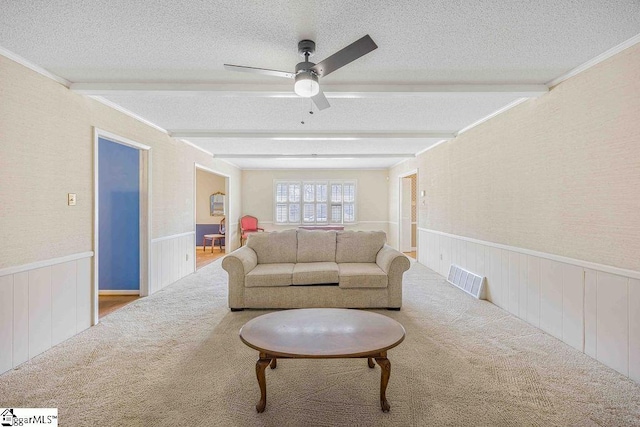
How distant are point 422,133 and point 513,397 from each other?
395 centimetres

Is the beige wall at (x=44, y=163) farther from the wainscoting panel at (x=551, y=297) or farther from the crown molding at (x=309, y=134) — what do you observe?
the wainscoting panel at (x=551, y=297)

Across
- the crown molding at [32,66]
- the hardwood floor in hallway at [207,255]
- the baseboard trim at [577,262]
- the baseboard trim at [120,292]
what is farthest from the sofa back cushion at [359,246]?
the crown molding at [32,66]

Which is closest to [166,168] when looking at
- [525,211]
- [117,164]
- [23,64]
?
[117,164]

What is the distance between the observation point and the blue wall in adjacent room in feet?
14.5

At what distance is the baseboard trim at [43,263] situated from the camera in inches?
93.2

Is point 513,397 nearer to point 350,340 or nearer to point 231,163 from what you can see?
point 350,340

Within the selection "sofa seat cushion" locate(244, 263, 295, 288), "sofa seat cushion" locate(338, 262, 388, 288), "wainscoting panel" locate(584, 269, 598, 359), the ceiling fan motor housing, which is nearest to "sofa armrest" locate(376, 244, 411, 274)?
"sofa seat cushion" locate(338, 262, 388, 288)

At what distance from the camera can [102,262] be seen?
14.7ft

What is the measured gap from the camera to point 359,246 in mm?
4270

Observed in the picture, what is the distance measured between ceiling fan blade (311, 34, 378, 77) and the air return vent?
341 centimetres

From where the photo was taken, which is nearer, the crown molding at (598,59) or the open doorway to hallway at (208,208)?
the crown molding at (598,59)

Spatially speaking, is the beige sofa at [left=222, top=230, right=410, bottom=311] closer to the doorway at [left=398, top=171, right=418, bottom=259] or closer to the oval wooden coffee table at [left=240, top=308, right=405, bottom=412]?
the oval wooden coffee table at [left=240, top=308, right=405, bottom=412]
